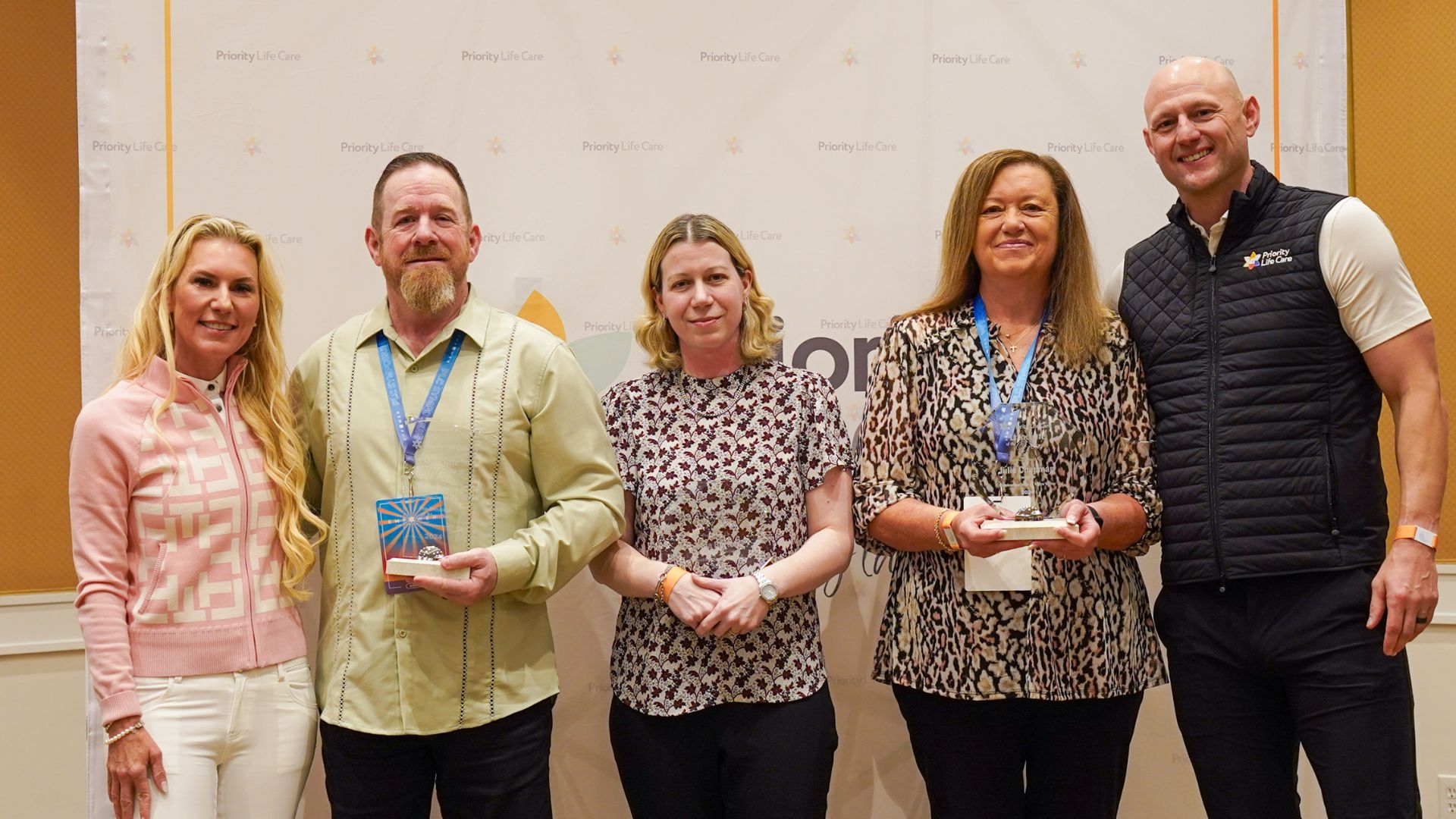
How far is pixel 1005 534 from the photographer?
210 cm

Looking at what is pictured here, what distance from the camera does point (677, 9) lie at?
312cm

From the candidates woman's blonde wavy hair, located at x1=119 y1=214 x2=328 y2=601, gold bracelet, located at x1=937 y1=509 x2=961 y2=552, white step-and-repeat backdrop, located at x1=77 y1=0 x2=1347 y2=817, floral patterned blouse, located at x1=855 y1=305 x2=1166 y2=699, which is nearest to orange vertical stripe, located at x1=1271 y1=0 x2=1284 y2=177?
white step-and-repeat backdrop, located at x1=77 y1=0 x2=1347 y2=817

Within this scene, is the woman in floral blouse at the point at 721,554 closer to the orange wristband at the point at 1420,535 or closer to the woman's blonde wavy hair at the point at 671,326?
the woman's blonde wavy hair at the point at 671,326

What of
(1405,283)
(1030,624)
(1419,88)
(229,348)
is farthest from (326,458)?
(1419,88)

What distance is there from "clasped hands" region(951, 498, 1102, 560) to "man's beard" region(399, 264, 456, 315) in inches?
50.4

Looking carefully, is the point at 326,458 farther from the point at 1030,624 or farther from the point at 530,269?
the point at 1030,624

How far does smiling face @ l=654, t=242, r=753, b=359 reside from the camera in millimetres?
2451

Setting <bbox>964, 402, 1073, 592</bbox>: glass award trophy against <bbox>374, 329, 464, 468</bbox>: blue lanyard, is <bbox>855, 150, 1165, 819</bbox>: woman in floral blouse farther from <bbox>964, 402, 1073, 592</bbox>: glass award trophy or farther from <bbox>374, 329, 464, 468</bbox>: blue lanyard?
<bbox>374, 329, 464, 468</bbox>: blue lanyard

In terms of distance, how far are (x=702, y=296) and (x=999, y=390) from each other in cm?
73

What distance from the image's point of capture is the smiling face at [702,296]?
245 cm

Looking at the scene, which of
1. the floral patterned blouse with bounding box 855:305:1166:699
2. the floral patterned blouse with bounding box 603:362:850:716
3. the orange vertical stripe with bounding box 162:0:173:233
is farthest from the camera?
the orange vertical stripe with bounding box 162:0:173:233

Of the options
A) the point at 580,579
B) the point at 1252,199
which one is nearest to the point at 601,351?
the point at 580,579

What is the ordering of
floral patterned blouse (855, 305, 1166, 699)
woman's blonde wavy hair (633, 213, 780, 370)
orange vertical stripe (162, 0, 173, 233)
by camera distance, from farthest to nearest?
orange vertical stripe (162, 0, 173, 233), woman's blonde wavy hair (633, 213, 780, 370), floral patterned blouse (855, 305, 1166, 699)

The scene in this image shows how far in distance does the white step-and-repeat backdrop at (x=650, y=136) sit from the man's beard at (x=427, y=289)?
668 millimetres
